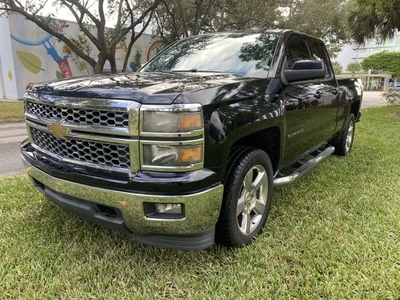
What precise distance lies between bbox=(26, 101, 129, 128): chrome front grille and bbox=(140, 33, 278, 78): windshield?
145 centimetres

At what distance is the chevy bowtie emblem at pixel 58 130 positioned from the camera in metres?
2.23

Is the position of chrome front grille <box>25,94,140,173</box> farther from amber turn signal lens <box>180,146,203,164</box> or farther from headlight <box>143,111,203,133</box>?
amber turn signal lens <box>180,146,203,164</box>

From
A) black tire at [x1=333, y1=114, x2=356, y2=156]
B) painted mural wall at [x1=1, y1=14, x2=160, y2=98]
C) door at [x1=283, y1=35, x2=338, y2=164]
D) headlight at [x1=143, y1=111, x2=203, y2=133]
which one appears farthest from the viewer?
painted mural wall at [x1=1, y1=14, x2=160, y2=98]

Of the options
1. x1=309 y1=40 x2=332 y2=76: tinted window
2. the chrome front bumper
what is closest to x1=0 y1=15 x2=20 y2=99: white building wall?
x1=309 y1=40 x2=332 y2=76: tinted window

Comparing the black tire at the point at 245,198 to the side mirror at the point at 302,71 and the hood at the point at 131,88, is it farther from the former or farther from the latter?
the side mirror at the point at 302,71

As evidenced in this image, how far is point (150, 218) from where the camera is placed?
2.05m

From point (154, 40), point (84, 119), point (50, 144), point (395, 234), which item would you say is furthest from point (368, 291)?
point (154, 40)

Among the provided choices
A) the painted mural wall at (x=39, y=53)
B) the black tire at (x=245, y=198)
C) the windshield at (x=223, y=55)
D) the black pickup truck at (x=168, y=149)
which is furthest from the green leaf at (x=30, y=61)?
the black tire at (x=245, y=198)

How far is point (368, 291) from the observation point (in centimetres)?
212

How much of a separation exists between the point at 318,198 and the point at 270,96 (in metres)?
1.48

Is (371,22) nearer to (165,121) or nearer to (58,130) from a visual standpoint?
(165,121)

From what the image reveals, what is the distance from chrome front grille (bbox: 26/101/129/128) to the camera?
200 centimetres

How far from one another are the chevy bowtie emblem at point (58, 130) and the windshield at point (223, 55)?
1.51m

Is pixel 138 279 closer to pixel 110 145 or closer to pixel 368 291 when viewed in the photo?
pixel 110 145
